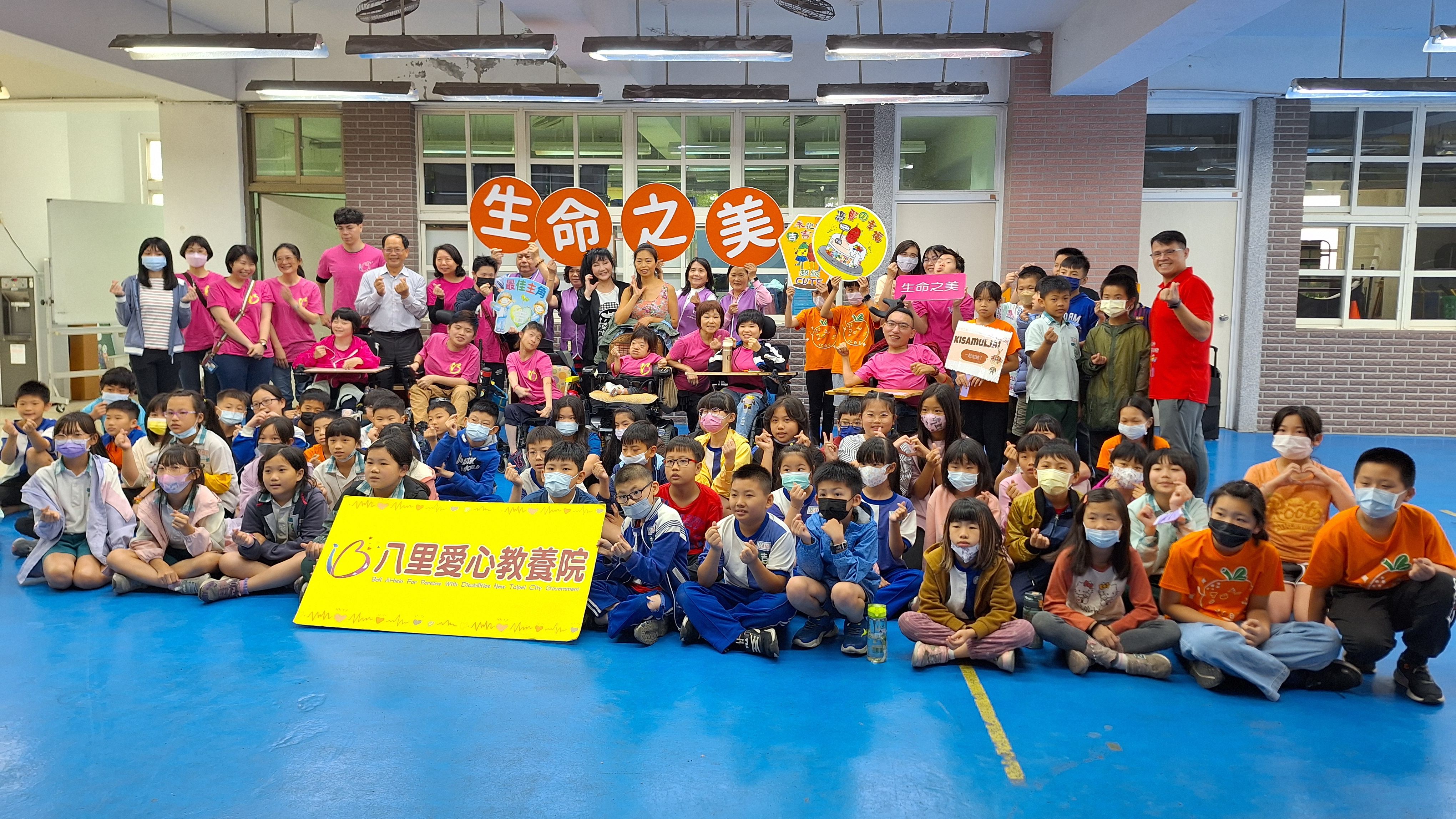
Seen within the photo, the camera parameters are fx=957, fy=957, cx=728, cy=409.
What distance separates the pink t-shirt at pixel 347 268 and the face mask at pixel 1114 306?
5.59 meters

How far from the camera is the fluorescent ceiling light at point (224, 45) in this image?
7.13 meters

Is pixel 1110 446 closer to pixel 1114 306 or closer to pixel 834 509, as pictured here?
pixel 1114 306

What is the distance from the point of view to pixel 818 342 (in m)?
7.37

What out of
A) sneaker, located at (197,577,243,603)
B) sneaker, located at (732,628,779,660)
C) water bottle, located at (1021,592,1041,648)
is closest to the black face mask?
sneaker, located at (732,628,779,660)

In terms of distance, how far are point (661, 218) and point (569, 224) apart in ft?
2.59

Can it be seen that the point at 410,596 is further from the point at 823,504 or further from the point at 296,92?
the point at 296,92

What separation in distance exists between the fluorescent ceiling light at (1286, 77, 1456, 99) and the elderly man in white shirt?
296 inches

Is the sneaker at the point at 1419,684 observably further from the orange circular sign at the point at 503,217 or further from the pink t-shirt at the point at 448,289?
the pink t-shirt at the point at 448,289

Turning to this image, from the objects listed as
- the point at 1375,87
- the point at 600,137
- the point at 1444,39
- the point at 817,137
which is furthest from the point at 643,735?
the point at 600,137

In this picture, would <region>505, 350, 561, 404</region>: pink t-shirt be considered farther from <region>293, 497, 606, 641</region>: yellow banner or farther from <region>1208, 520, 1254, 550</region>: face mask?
<region>1208, 520, 1254, 550</region>: face mask

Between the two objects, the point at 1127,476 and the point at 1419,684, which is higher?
the point at 1127,476

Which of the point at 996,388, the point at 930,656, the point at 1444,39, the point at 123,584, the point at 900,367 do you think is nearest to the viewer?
the point at 930,656

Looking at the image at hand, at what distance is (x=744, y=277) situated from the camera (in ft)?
25.0

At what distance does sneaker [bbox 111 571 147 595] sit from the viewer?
15.5 feet
